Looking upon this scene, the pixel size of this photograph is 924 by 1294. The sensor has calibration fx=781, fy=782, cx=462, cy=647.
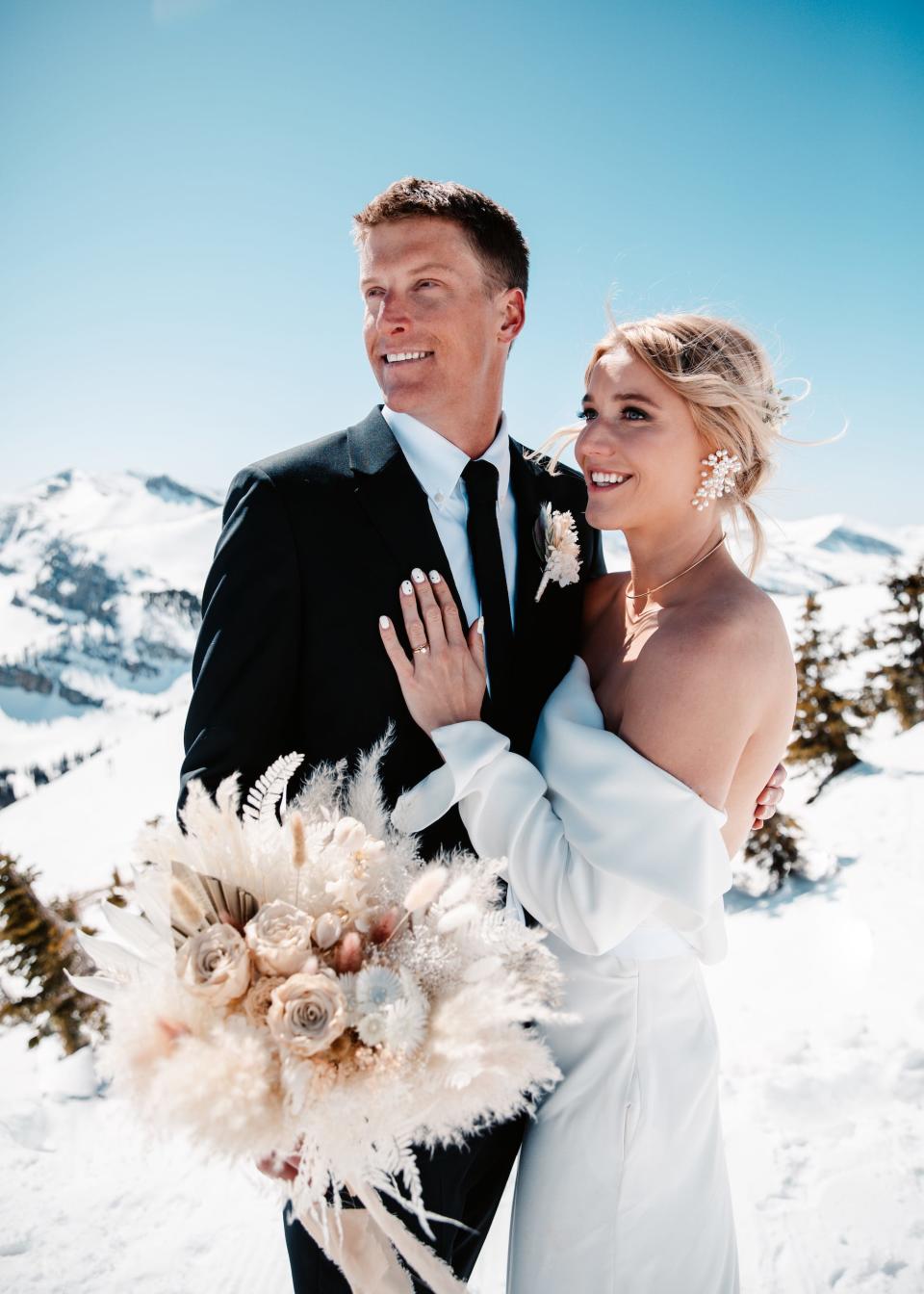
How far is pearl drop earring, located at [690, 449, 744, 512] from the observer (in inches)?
117

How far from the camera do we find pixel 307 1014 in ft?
4.68

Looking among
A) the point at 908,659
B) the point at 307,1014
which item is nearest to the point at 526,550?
the point at 307,1014

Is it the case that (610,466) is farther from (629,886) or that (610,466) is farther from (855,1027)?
(855,1027)

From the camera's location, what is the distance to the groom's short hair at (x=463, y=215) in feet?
9.41

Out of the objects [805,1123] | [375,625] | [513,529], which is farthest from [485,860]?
[805,1123]

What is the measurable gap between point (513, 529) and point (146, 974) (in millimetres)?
2107

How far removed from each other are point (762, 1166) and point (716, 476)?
445cm

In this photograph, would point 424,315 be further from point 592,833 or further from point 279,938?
point 279,938

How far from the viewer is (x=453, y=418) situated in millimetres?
2951

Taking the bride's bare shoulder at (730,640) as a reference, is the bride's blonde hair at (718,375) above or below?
above

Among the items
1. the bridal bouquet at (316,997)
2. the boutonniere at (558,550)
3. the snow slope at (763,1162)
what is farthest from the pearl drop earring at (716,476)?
the bridal bouquet at (316,997)

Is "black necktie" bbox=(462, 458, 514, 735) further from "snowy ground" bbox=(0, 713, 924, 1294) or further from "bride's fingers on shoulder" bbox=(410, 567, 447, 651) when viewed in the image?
"snowy ground" bbox=(0, 713, 924, 1294)

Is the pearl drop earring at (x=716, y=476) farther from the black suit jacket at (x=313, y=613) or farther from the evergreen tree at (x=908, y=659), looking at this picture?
the evergreen tree at (x=908, y=659)

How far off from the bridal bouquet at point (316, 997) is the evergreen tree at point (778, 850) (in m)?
11.5
